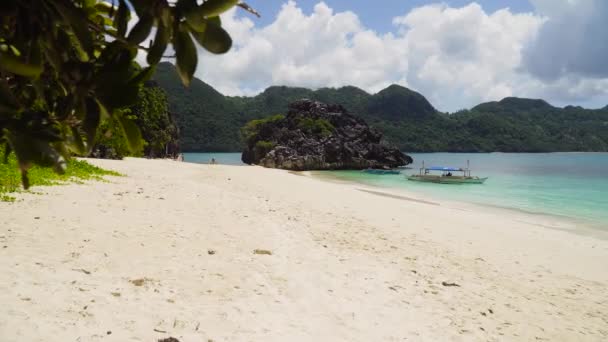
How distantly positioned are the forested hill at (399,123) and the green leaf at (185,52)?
417ft

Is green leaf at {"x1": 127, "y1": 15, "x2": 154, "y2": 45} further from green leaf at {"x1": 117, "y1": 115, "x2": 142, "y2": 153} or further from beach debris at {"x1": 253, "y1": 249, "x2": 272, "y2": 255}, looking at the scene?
beach debris at {"x1": 253, "y1": 249, "x2": 272, "y2": 255}

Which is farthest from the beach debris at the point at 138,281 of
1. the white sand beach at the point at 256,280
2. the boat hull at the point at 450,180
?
the boat hull at the point at 450,180

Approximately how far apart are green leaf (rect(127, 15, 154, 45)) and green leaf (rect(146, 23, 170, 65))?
3 centimetres

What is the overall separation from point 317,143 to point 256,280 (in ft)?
185

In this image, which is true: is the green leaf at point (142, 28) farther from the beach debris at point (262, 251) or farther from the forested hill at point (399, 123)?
the forested hill at point (399, 123)

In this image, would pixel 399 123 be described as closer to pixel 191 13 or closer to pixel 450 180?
pixel 450 180

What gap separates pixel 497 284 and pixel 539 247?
493cm

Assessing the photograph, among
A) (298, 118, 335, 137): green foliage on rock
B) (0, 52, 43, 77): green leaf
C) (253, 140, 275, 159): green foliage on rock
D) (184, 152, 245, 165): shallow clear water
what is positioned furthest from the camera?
(184, 152, 245, 165): shallow clear water

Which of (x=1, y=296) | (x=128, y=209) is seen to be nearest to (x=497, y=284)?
(x=1, y=296)

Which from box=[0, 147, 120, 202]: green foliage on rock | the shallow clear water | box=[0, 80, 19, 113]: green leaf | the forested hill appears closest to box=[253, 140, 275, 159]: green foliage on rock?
the shallow clear water

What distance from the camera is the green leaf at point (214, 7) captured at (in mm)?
1189

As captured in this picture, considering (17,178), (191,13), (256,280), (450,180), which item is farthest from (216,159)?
(191,13)

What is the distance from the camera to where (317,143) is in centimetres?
6094

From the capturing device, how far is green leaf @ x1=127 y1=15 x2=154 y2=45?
1.23 metres
